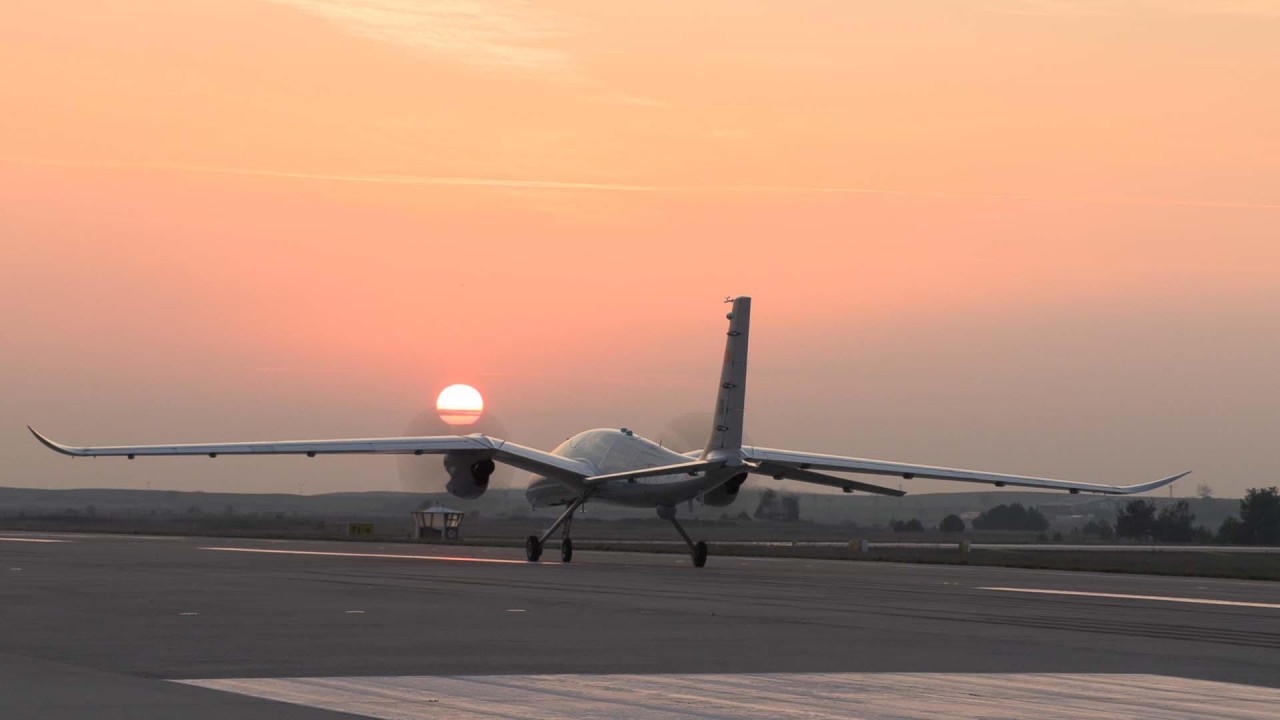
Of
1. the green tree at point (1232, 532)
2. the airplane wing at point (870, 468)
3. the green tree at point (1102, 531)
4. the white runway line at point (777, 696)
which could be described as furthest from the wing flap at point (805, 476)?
the green tree at point (1102, 531)

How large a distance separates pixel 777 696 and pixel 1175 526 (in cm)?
14501

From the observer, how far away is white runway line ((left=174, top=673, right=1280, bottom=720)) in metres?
12.6

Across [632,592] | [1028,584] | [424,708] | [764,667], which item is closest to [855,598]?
[632,592]

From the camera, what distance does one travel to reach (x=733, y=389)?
41438 mm

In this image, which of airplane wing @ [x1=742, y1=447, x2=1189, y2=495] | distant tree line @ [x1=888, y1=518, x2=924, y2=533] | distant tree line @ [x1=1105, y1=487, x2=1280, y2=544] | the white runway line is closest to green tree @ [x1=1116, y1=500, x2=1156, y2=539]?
distant tree line @ [x1=1105, y1=487, x2=1280, y2=544]

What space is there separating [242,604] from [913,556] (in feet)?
111

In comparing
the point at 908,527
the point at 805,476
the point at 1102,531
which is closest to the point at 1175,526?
the point at 1102,531

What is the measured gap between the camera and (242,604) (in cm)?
2417

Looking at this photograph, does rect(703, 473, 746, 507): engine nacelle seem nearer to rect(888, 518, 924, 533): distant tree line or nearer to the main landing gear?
the main landing gear

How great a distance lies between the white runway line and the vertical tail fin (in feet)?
83.8

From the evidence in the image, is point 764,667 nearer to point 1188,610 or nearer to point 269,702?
point 269,702

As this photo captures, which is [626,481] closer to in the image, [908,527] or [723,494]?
[723,494]

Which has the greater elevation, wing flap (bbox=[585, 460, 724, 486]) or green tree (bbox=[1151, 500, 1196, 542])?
green tree (bbox=[1151, 500, 1196, 542])

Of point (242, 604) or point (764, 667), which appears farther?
point (242, 604)
